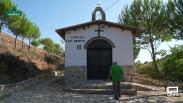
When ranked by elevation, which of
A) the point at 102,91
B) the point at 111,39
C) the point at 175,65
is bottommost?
the point at 102,91

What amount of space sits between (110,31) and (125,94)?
6.78m

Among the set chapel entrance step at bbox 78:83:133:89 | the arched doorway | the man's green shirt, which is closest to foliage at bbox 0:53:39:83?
the arched doorway

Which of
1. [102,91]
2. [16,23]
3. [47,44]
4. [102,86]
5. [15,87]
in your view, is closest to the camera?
[102,91]

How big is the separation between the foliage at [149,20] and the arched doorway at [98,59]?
555 inches

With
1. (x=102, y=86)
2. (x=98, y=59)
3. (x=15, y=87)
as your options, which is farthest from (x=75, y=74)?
(x=15, y=87)

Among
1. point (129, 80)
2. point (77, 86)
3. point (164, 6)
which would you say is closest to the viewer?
point (77, 86)

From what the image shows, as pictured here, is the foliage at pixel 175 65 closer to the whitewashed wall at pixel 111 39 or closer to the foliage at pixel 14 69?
the whitewashed wall at pixel 111 39

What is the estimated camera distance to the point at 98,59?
24188 millimetres

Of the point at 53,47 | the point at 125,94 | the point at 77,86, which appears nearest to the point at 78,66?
the point at 77,86

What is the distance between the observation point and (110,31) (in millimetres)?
24266

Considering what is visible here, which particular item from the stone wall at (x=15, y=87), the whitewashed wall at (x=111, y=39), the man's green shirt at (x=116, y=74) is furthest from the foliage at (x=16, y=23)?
the man's green shirt at (x=116, y=74)

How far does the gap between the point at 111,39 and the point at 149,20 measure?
15508 mm

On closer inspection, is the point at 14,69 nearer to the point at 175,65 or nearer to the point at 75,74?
the point at 75,74

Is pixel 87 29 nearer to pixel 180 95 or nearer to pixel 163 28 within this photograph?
pixel 180 95
